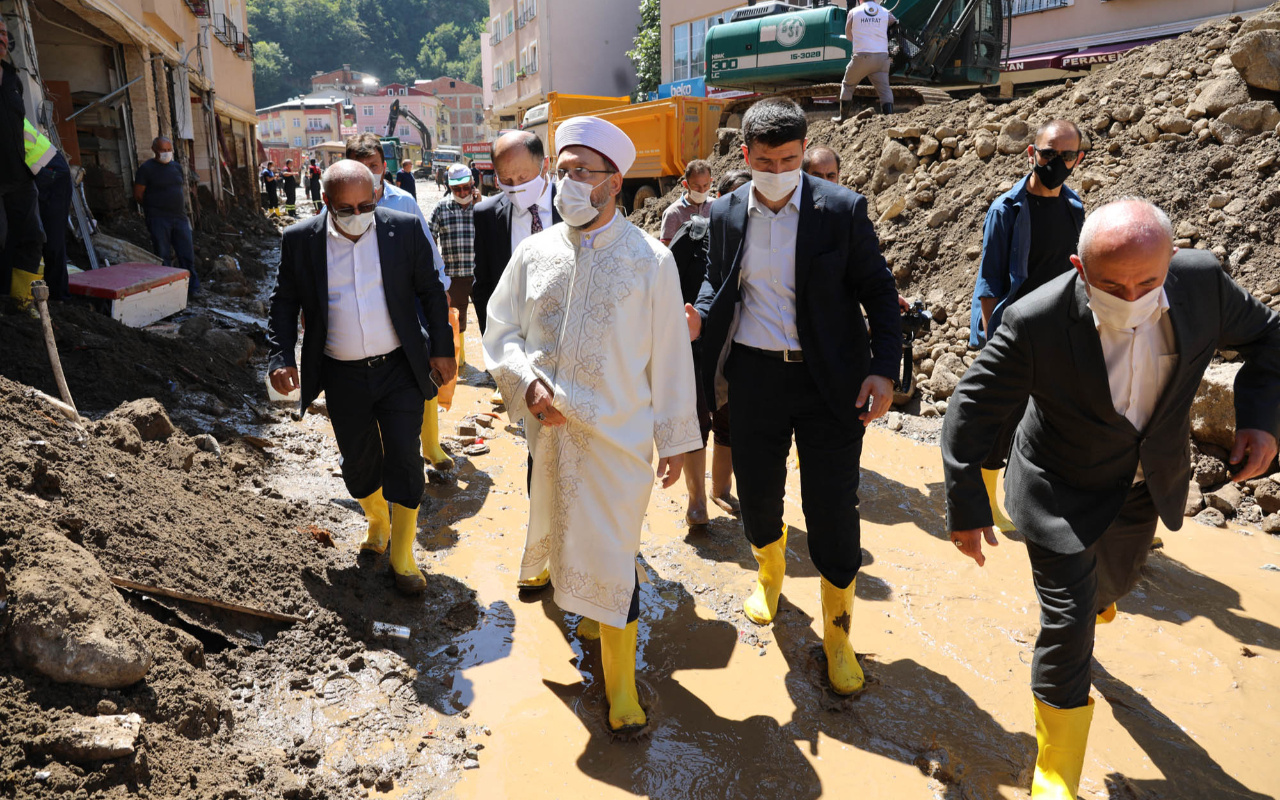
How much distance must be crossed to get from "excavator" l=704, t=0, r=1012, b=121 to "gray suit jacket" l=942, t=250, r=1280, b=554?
12.0 meters

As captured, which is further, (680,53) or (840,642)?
(680,53)

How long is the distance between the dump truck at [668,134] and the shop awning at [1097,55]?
694 centimetres

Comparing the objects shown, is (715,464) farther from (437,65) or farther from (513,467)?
(437,65)

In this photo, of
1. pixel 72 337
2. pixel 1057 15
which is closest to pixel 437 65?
pixel 1057 15

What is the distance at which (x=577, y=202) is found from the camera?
2945mm

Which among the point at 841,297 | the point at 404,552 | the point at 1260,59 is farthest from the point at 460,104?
the point at 841,297

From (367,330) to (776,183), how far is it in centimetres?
191

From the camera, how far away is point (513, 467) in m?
5.99

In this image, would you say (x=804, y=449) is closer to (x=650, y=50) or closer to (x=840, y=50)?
(x=840, y=50)

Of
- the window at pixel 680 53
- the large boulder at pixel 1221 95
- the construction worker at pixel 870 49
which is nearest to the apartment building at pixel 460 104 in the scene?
the window at pixel 680 53

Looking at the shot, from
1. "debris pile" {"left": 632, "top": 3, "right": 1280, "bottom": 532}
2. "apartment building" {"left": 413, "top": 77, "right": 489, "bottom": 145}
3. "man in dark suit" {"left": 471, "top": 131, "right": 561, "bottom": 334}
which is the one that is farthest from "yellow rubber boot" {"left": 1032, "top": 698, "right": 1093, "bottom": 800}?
"apartment building" {"left": 413, "top": 77, "right": 489, "bottom": 145}

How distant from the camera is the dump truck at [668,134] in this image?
16.3 m

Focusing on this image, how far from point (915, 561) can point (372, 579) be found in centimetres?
280

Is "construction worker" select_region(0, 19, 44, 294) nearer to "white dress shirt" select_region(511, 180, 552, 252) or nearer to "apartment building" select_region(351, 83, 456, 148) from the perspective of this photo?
"white dress shirt" select_region(511, 180, 552, 252)
